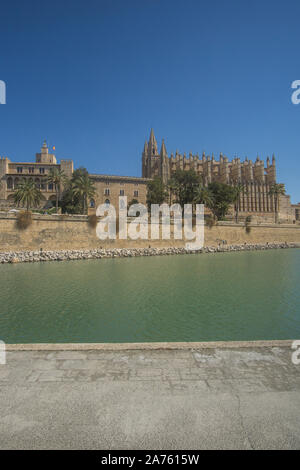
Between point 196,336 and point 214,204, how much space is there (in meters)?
52.6

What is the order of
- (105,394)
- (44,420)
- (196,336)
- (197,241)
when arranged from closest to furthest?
(44,420)
(105,394)
(196,336)
(197,241)

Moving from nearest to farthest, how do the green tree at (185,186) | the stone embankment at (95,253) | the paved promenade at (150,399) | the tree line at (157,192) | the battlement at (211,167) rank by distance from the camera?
the paved promenade at (150,399)
the stone embankment at (95,253)
the tree line at (157,192)
the green tree at (185,186)
the battlement at (211,167)

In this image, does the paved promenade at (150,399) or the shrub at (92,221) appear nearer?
the paved promenade at (150,399)

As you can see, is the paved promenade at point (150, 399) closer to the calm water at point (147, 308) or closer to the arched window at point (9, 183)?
the calm water at point (147, 308)

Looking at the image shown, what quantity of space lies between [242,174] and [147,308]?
78.4 m

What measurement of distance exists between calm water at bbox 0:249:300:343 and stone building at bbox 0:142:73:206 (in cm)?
4063

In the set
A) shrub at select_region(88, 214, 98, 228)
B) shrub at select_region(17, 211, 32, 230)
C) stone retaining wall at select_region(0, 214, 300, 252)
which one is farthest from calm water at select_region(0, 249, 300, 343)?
shrub at select_region(88, 214, 98, 228)

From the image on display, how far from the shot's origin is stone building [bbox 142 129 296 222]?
2932 inches

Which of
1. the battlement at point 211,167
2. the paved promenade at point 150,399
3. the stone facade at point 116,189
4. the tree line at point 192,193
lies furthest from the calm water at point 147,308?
the battlement at point 211,167

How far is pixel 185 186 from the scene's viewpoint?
5709 cm

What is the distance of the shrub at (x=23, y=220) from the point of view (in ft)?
104
